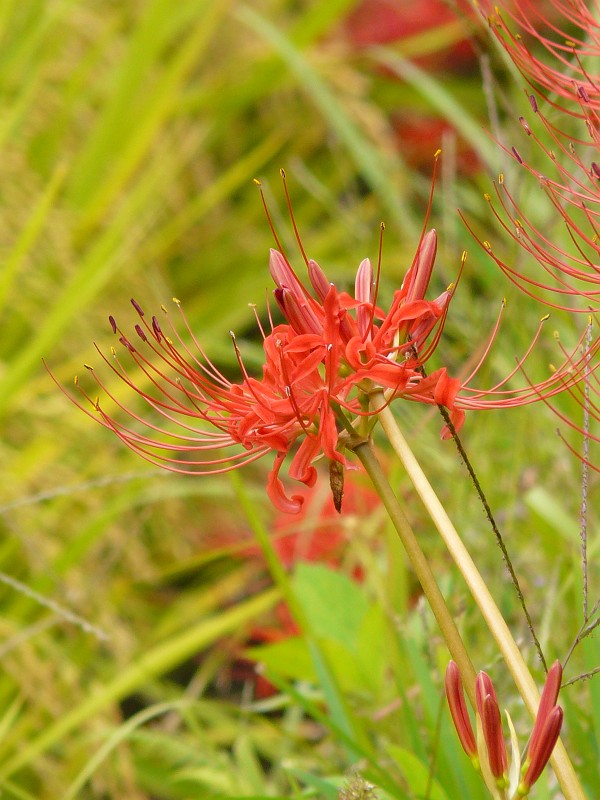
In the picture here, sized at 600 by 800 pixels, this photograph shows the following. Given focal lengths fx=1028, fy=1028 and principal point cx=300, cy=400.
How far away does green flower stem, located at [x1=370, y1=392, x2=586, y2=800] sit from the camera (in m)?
0.55

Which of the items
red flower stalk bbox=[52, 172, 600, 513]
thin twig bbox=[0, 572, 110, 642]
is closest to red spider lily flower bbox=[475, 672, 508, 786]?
red flower stalk bbox=[52, 172, 600, 513]

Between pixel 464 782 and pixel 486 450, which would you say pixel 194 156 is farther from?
pixel 464 782

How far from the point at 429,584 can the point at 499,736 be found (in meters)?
0.09

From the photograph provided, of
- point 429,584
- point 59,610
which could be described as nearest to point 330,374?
point 429,584

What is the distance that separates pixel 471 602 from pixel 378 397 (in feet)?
1.69

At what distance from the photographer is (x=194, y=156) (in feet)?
9.50

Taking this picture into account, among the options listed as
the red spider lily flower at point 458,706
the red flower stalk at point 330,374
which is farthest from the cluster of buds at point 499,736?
the red flower stalk at point 330,374

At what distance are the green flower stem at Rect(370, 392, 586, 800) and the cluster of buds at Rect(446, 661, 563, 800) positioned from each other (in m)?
0.02

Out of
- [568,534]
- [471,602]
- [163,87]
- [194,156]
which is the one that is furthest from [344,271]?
[471,602]

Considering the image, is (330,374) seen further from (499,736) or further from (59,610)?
(59,610)

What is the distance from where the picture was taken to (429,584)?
570 millimetres

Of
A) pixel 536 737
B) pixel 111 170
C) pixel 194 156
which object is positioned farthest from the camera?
pixel 194 156

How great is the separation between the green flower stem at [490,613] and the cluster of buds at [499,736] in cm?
2

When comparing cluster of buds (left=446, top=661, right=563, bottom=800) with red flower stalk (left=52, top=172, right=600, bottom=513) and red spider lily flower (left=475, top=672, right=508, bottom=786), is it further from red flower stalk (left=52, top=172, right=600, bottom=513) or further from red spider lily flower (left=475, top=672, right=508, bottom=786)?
red flower stalk (left=52, top=172, right=600, bottom=513)
